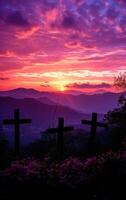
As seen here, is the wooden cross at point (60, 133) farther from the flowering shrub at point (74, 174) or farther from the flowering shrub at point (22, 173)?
the flowering shrub at point (22, 173)

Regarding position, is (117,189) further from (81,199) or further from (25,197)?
(25,197)

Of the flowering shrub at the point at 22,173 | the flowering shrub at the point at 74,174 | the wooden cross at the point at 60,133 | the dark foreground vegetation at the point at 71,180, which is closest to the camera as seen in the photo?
the dark foreground vegetation at the point at 71,180

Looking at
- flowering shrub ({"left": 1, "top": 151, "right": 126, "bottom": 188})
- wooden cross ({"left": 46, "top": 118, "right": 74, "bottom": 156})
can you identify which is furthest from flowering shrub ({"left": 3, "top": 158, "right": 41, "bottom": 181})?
wooden cross ({"left": 46, "top": 118, "right": 74, "bottom": 156})

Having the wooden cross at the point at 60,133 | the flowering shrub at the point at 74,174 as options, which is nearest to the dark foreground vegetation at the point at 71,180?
the flowering shrub at the point at 74,174

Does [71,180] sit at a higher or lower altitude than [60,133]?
lower

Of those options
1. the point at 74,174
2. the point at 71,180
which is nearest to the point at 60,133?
the point at 74,174

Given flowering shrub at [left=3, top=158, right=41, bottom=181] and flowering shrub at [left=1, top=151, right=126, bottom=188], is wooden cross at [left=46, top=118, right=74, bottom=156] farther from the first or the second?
flowering shrub at [left=3, top=158, right=41, bottom=181]

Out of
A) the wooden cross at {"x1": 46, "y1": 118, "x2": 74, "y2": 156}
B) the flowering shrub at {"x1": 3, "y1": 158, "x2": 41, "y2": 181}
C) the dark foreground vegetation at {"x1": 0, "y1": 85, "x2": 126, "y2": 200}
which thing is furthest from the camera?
the wooden cross at {"x1": 46, "y1": 118, "x2": 74, "y2": 156}

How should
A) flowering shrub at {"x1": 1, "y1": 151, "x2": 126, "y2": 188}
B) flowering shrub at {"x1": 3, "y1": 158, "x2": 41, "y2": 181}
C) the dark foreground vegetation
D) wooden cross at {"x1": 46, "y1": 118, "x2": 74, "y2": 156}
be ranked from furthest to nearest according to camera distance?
wooden cross at {"x1": 46, "y1": 118, "x2": 74, "y2": 156} < flowering shrub at {"x1": 3, "y1": 158, "x2": 41, "y2": 181} < flowering shrub at {"x1": 1, "y1": 151, "x2": 126, "y2": 188} < the dark foreground vegetation

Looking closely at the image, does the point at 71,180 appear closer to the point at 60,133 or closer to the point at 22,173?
the point at 22,173

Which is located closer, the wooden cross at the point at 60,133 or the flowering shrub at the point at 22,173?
the flowering shrub at the point at 22,173

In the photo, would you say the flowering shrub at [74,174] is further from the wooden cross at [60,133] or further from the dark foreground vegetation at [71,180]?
the wooden cross at [60,133]

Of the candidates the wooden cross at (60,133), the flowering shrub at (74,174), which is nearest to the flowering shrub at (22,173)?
the flowering shrub at (74,174)

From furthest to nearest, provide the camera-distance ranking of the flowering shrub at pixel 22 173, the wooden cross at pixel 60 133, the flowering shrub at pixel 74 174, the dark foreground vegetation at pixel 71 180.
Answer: the wooden cross at pixel 60 133, the flowering shrub at pixel 22 173, the flowering shrub at pixel 74 174, the dark foreground vegetation at pixel 71 180
